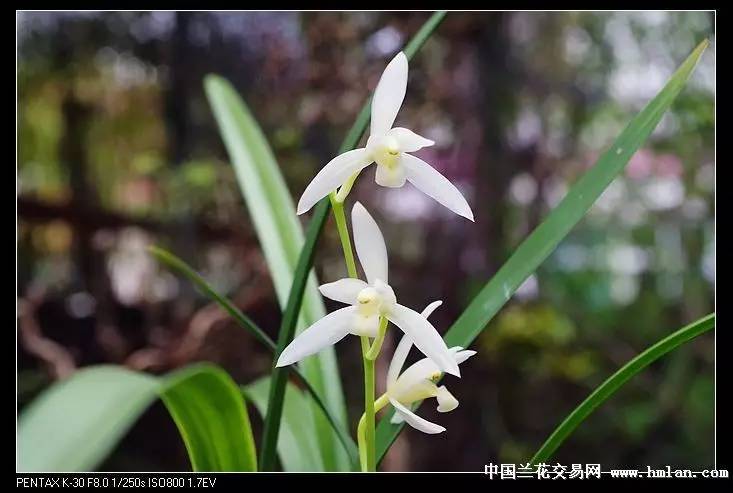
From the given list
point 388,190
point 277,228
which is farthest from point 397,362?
point 388,190

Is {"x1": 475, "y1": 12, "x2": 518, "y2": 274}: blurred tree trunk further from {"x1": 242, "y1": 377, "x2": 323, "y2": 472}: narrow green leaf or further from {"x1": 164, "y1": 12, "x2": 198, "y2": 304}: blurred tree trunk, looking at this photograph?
{"x1": 242, "y1": 377, "x2": 323, "y2": 472}: narrow green leaf

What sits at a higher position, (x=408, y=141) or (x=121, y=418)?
(x=408, y=141)

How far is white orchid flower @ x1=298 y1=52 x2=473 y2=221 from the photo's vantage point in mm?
423

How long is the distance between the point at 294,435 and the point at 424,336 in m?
0.24

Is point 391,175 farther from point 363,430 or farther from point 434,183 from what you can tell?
point 363,430

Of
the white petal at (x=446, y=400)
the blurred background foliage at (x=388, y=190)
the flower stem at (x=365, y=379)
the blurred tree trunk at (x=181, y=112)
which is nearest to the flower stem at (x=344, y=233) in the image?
the flower stem at (x=365, y=379)

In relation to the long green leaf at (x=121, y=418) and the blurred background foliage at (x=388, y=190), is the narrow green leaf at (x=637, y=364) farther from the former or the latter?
the blurred background foliage at (x=388, y=190)

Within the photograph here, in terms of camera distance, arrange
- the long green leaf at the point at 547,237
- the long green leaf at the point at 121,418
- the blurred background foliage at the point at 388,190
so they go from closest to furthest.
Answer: the long green leaf at the point at 121,418 → the long green leaf at the point at 547,237 → the blurred background foliage at the point at 388,190

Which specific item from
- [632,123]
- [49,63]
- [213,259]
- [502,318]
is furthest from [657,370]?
[49,63]

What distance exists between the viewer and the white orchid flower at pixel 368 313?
419 mm

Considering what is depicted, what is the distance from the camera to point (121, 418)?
404mm

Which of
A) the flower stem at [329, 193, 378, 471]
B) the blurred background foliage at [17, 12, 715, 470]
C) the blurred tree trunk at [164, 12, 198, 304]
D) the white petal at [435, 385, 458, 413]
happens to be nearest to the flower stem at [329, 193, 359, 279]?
the flower stem at [329, 193, 378, 471]

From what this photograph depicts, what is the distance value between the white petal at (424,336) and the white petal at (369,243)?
3 cm

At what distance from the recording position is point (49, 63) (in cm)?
143
